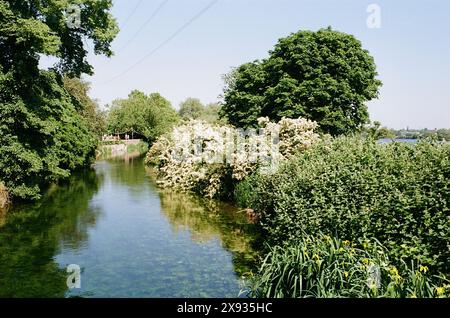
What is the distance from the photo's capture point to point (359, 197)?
9891 mm

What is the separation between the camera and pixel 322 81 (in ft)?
113

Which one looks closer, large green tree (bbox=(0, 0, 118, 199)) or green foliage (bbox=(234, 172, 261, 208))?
large green tree (bbox=(0, 0, 118, 199))

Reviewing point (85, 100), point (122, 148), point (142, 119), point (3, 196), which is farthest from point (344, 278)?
point (142, 119)

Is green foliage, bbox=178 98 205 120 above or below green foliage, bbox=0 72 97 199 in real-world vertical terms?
above

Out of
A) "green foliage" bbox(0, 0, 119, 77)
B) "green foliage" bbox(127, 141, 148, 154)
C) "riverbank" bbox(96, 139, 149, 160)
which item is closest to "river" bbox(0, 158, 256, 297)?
"green foliage" bbox(0, 0, 119, 77)

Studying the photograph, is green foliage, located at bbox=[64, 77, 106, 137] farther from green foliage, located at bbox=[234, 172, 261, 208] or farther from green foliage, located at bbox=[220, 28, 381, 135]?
green foliage, located at bbox=[234, 172, 261, 208]

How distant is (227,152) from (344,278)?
1515 centimetres

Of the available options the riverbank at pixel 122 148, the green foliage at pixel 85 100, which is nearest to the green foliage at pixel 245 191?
the green foliage at pixel 85 100

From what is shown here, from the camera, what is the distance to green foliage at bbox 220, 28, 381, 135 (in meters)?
34.1

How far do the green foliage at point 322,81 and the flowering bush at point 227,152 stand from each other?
9.09m

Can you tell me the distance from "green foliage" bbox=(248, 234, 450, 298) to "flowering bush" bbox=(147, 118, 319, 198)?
26.8 ft

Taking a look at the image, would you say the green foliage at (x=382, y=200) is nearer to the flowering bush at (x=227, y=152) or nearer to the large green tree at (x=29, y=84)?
the flowering bush at (x=227, y=152)

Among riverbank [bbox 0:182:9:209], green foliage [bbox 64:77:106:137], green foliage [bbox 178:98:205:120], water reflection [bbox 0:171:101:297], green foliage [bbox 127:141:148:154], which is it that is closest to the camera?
water reflection [bbox 0:171:101:297]
